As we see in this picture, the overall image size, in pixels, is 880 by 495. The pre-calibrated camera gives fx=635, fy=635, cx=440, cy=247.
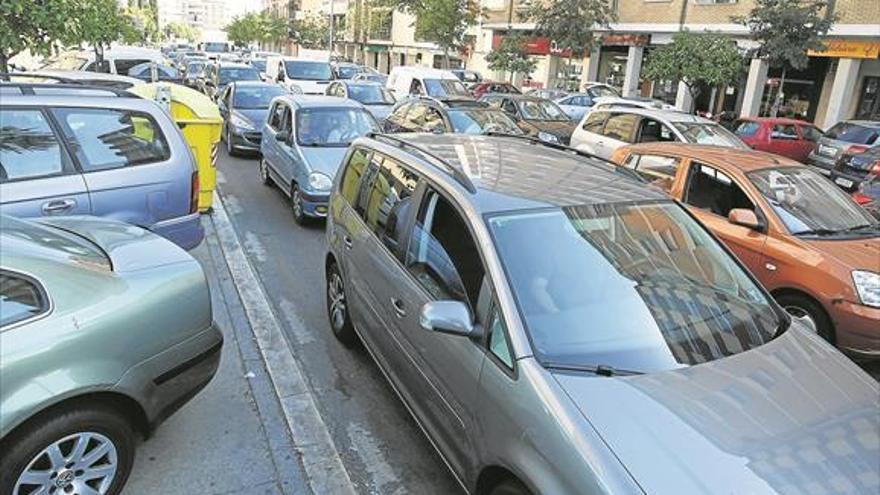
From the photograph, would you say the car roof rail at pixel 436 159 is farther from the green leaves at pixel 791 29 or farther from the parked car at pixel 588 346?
the green leaves at pixel 791 29

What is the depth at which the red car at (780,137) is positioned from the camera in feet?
52.7

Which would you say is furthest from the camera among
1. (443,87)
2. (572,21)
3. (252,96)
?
(572,21)

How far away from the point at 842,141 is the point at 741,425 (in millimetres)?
15137

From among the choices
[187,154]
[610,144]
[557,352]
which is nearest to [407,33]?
[610,144]

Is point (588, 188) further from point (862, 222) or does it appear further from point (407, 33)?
point (407, 33)

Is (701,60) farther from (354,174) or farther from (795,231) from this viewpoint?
(354,174)

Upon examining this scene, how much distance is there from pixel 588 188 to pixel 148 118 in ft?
11.7

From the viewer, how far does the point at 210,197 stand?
768 centimetres

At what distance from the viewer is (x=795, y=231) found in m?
5.12

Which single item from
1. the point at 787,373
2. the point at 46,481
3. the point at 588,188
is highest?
the point at 588,188

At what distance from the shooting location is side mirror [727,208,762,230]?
205 inches

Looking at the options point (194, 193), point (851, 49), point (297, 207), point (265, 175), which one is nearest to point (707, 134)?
point (297, 207)

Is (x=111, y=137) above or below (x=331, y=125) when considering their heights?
above

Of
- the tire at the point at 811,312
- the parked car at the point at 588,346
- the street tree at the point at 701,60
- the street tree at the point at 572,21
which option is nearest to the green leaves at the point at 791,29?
the street tree at the point at 701,60
